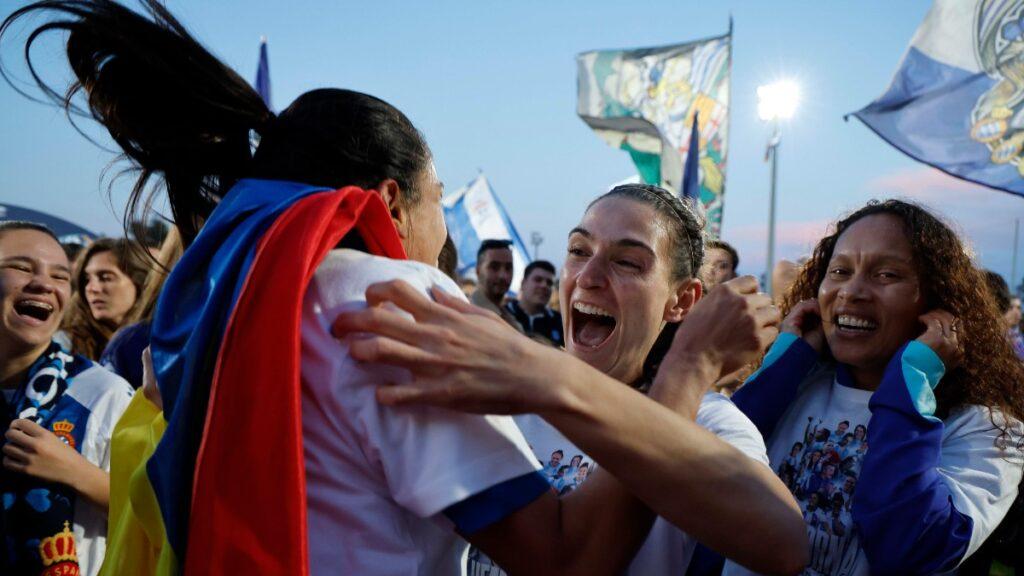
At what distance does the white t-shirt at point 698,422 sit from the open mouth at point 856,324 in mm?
828

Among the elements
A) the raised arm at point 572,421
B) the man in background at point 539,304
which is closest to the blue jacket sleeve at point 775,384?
the raised arm at point 572,421

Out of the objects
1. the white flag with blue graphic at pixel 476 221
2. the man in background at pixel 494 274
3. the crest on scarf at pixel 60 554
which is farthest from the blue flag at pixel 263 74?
the crest on scarf at pixel 60 554

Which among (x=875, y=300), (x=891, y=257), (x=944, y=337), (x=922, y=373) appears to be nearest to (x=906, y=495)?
(x=922, y=373)

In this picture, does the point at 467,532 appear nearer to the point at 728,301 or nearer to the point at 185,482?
the point at 185,482

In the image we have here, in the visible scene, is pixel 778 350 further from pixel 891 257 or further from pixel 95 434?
pixel 95 434

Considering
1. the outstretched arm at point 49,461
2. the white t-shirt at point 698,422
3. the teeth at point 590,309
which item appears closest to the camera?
the white t-shirt at point 698,422

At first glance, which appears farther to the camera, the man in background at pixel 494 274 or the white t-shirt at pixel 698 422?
the man in background at pixel 494 274

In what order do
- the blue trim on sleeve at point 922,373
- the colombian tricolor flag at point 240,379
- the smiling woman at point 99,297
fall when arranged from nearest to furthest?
the colombian tricolor flag at point 240,379, the blue trim on sleeve at point 922,373, the smiling woman at point 99,297

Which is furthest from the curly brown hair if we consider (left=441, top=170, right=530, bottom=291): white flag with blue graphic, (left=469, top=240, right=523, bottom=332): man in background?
(left=441, top=170, right=530, bottom=291): white flag with blue graphic

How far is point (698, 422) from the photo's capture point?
1762 millimetres

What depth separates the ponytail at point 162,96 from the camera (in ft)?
4.40

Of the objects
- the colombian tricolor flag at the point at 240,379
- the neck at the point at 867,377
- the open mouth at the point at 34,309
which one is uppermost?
the colombian tricolor flag at the point at 240,379

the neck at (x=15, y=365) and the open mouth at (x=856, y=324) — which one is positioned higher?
the open mouth at (x=856, y=324)

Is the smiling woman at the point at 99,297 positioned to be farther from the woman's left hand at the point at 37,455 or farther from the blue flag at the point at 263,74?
the blue flag at the point at 263,74
